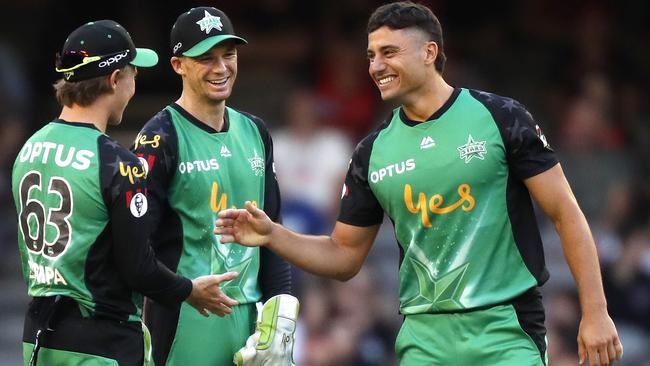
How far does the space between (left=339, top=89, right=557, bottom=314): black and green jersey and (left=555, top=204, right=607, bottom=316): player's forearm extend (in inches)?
7.0

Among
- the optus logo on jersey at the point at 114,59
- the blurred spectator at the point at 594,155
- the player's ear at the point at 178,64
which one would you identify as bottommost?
the blurred spectator at the point at 594,155

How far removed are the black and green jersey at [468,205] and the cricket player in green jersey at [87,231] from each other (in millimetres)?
898

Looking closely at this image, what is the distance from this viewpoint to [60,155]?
18.0 feet

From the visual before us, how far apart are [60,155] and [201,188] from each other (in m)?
0.79

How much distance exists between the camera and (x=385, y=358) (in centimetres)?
1048

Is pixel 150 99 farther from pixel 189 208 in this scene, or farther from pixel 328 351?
pixel 189 208

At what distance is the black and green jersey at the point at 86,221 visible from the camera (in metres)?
5.43

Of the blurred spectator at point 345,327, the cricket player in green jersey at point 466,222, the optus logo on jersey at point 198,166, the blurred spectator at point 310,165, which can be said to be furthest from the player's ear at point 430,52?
the blurred spectator at point 310,165

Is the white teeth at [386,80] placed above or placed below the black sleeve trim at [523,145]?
above

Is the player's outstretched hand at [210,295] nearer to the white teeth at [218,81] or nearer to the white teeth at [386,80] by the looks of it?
the white teeth at [218,81]

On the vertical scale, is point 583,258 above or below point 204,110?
below

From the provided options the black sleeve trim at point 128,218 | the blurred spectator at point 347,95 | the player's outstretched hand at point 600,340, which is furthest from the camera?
the blurred spectator at point 347,95

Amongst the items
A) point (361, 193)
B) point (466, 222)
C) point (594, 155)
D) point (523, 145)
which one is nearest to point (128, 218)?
point (361, 193)

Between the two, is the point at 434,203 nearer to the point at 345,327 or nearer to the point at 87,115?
the point at 87,115
